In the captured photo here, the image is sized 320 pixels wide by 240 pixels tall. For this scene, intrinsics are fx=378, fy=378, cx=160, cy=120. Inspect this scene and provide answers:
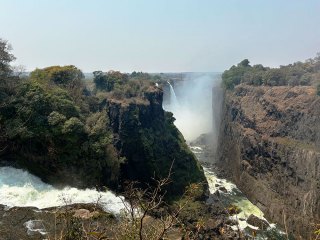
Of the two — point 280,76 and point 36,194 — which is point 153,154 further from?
point 280,76

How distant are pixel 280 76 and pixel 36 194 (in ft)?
148

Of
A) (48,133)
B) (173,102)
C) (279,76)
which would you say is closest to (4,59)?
(48,133)

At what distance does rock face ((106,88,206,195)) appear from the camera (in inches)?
1478

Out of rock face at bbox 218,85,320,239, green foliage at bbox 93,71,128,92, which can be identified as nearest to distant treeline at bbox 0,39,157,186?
green foliage at bbox 93,71,128,92

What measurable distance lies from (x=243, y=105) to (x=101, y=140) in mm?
29699

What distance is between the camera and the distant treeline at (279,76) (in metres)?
56.9

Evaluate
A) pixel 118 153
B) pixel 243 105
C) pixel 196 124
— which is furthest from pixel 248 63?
pixel 118 153

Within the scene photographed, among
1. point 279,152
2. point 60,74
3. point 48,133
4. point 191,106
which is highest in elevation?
point 60,74

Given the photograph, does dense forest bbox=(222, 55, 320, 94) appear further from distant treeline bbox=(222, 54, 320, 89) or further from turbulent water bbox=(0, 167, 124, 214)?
turbulent water bbox=(0, 167, 124, 214)

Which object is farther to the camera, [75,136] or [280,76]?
[280,76]

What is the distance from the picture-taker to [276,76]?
59.9 m

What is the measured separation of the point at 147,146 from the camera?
38.5 m

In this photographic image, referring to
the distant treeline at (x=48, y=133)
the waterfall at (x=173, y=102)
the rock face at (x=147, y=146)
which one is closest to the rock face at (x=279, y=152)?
the rock face at (x=147, y=146)

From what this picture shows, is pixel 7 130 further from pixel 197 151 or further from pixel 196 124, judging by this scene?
pixel 196 124
